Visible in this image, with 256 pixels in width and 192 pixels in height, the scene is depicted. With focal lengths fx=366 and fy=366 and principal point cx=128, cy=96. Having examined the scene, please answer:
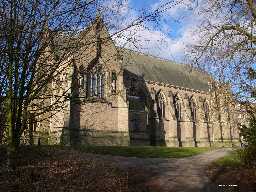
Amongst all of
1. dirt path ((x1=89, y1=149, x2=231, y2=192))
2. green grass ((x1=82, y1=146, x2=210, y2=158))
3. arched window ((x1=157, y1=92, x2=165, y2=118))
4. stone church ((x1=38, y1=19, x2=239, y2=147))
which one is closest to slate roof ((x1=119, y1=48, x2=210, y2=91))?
stone church ((x1=38, y1=19, x2=239, y2=147))

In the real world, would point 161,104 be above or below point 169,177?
above

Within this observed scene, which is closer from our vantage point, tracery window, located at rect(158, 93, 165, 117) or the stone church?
the stone church

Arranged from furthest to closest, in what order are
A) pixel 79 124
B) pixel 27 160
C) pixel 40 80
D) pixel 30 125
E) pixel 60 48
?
pixel 79 124 < pixel 27 160 < pixel 30 125 < pixel 40 80 < pixel 60 48

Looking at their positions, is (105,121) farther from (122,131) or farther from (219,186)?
(219,186)

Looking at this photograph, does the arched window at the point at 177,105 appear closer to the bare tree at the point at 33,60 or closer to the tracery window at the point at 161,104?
the tracery window at the point at 161,104

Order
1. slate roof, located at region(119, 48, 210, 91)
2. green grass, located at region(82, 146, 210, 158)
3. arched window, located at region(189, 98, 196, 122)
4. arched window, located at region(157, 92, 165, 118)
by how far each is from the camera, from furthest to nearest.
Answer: arched window, located at region(189, 98, 196, 122) → slate roof, located at region(119, 48, 210, 91) → arched window, located at region(157, 92, 165, 118) → green grass, located at region(82, 146, 210, 158)

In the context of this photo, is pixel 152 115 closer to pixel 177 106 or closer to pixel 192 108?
pixel 177 106

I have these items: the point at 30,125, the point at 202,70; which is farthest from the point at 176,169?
the point at 30,125

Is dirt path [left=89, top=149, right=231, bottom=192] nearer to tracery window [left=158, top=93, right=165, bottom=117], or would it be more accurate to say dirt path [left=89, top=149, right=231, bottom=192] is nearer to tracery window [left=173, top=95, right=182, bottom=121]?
tracery window [left=158, top=93, right=165, bottom=117]

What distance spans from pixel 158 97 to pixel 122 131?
48.4ft

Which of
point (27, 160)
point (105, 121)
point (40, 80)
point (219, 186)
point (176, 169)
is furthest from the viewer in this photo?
point (105, 121)

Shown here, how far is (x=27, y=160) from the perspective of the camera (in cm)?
1220

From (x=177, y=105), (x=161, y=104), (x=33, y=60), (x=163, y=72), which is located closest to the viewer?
(x=33, y=60)

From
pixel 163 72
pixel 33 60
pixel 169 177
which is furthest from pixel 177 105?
pixel 33 60
